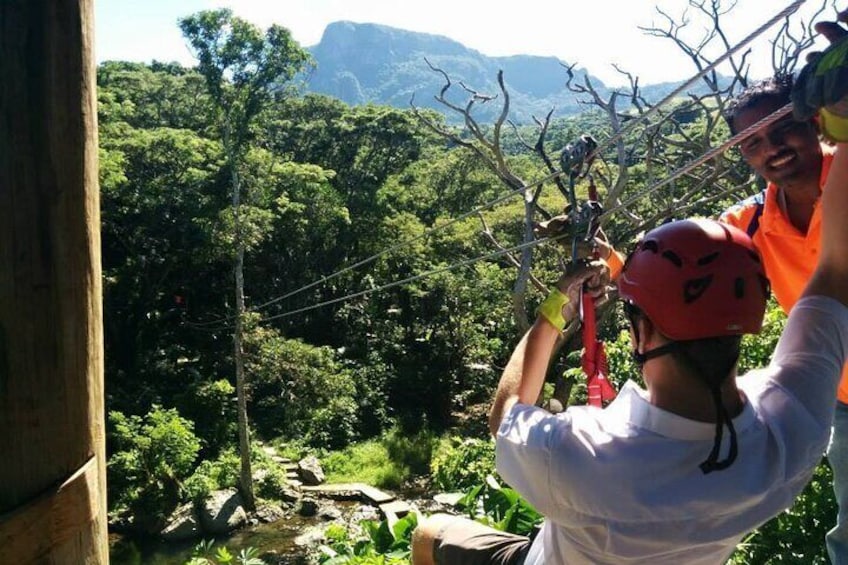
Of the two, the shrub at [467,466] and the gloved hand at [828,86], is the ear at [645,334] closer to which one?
the gloved hand at [828,86]

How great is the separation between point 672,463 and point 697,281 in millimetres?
286

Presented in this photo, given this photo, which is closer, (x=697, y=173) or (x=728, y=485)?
(x=728, y=485)

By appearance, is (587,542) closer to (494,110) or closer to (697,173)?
(697,173)

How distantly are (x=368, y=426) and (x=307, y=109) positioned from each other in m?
9.10

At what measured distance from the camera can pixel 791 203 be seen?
1.72 metres

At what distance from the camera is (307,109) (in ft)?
63.8

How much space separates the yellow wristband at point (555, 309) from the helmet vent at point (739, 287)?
34 centimetres

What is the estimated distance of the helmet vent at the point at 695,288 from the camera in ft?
3.67

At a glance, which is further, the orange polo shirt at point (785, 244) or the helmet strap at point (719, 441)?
the orange polo shirt at point (785, 244)

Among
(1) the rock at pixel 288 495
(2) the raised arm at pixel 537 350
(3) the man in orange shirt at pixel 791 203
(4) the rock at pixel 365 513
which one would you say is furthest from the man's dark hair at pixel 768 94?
(1) the rock at pixel 288 495

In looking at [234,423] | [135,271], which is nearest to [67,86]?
[234,423]

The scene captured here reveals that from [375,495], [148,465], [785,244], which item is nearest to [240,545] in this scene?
[148,465]

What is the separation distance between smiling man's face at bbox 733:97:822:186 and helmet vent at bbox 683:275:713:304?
28.4 inches

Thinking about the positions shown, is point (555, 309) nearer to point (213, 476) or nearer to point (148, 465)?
point (148, 465)
